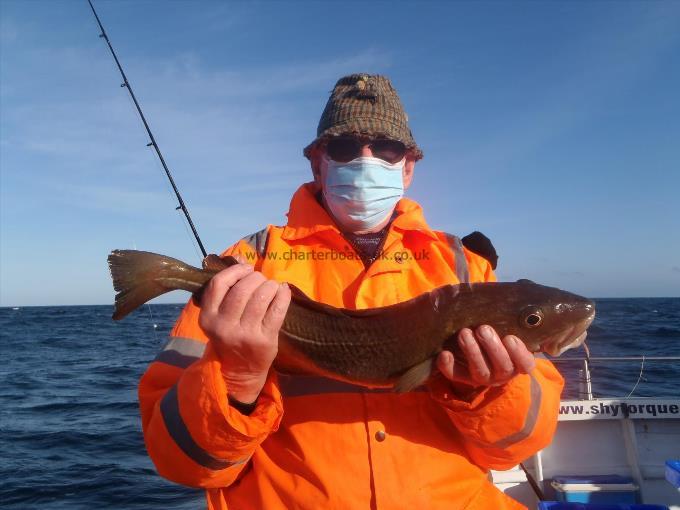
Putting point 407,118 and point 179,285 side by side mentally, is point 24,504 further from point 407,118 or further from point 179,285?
point 407,118

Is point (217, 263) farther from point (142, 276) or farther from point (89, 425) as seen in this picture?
point (89, 425)

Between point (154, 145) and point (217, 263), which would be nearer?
point (217, 263)

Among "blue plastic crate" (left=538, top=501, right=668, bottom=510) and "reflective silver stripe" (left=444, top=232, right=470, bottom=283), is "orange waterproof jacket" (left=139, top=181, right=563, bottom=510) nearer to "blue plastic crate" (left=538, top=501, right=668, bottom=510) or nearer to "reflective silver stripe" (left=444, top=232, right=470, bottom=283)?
"reflective silver stripe" (left=444, top=232, right=470, bottom=283)

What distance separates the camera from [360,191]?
411cm

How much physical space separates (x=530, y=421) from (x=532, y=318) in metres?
0.60

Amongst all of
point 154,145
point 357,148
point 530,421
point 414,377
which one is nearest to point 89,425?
point 154,145

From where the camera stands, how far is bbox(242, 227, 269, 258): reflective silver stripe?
3.76m

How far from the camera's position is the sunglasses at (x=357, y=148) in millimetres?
4148

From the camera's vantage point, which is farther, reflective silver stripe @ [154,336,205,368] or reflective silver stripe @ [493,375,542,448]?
reflective silver stripe @ [154,336,205,368]

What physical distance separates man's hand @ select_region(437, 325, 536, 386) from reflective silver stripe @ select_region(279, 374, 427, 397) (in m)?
0.42

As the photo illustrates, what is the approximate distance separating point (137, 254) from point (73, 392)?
16.6 m

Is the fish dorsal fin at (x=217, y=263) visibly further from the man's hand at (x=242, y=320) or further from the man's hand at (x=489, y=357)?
the man's hand at (x=489, y=357)

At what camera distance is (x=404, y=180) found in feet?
14.9

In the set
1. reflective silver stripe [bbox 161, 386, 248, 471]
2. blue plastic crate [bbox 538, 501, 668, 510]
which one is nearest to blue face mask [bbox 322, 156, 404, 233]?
reflective silver stripe [bbox 161, 386, 248, 471]
